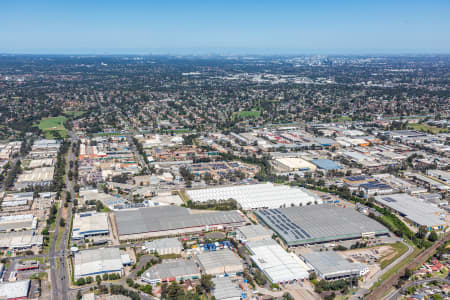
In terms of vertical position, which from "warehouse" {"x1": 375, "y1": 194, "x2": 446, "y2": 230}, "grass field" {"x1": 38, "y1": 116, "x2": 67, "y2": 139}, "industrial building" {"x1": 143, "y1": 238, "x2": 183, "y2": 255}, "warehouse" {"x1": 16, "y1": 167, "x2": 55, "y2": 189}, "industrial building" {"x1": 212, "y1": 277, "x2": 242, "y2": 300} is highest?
"grass field" {"x1": 38, "y1": 116, "x2": 67, "y2": 139}

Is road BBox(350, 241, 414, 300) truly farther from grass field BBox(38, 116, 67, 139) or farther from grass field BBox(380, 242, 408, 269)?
grass field BBox(38, 116, 67, 139)

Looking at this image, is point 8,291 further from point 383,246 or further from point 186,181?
point 383,246

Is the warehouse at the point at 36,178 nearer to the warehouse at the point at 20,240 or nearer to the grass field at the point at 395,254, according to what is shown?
the warehouse at the point at 20,240

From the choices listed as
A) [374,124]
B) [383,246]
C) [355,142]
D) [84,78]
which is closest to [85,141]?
[355,142]

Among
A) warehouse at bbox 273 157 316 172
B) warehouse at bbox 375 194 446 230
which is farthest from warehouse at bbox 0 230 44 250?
warehouse at bbox 375 194 446 230

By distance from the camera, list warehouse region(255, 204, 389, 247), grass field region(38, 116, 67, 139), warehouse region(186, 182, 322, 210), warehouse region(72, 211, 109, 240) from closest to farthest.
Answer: warehouse region(72, 211, 109, 240) < warehouse region(255, 204, 389, 247) < warehouse region(186, 182, 322, 210) < grass field region(38, 116, 67, 139)

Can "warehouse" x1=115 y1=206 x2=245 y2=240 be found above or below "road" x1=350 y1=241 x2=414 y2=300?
above

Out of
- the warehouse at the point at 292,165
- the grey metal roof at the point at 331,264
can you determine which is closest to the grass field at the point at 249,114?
the warehouse at the point at 292,165

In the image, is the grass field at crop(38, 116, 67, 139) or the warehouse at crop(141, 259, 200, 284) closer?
the warehouse at crop(141, 259, 200, 284)
